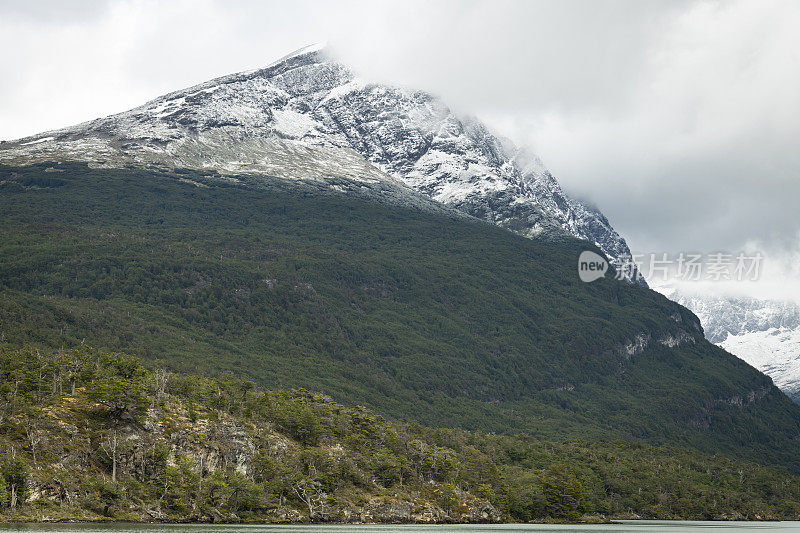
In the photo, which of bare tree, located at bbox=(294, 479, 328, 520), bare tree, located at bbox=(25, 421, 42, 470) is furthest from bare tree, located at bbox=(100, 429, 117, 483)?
bare tree, located at bbox=(294, 479, 328, 520)

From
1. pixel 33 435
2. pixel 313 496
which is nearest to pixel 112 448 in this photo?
pixel 33 435

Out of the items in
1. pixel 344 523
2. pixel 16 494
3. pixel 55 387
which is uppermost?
pixel 55 387

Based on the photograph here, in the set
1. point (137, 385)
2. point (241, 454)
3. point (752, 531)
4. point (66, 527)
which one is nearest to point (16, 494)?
A: point (66, 527)

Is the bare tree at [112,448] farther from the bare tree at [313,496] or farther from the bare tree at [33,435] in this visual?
the bare tree at [313,496]

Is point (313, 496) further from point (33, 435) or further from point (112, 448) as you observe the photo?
Result: point (33, 435)

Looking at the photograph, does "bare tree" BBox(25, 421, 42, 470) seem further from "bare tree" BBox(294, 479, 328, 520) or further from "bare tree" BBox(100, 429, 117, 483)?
"bare tree" BBox(294, 479, 328, 520)

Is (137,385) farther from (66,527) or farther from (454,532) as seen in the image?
(454,532)

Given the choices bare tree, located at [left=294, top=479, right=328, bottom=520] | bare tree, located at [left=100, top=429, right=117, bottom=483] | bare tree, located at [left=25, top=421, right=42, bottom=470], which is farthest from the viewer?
bare tree, located at [left=294, top=479, right=328, bottom=520]

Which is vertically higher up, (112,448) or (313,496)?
(112,448)

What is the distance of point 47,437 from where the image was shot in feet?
510

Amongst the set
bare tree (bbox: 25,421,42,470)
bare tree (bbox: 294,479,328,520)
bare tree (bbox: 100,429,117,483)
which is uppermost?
bare tree (bbox: 25,421,42,470)

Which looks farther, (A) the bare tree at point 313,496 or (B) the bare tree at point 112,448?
(A) the bare tree at point 313,496

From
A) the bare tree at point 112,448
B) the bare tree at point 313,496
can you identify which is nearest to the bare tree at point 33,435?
the bare tree at point 112,448

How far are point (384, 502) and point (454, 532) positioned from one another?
38.5 m
